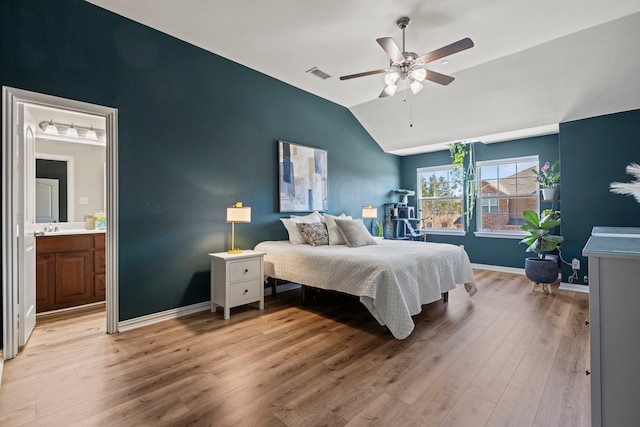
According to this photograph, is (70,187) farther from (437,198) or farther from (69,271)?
(437,198)

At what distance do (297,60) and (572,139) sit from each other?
13.3 feet

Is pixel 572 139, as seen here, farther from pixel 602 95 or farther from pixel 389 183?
pixel 389 183

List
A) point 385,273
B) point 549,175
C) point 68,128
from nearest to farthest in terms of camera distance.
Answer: point 385,273
point 68,128
point 549,175

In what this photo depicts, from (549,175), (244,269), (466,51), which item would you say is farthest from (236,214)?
(549,175)

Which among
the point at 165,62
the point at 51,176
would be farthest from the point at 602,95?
the point at 51,176

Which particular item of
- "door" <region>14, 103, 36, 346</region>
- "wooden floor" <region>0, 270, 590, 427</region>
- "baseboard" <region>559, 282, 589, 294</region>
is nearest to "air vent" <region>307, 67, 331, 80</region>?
"door" <region>14, 103, 36, 346</region>

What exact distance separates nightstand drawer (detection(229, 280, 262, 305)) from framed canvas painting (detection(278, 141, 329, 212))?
51.8 inches

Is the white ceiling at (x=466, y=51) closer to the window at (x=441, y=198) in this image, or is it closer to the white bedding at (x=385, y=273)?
the window at (x=441, y=198)

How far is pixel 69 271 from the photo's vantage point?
354 cm

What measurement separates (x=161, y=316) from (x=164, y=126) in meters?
2.04

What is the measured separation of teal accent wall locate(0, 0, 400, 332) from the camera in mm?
2586

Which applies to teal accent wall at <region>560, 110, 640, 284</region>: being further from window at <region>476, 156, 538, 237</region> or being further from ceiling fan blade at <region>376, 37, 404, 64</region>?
ceiling fan blade at <region>376, 37, 404, 64</region>

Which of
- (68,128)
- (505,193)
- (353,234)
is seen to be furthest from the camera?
(505,193)

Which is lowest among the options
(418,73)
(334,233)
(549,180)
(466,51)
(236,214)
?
(334,233)
